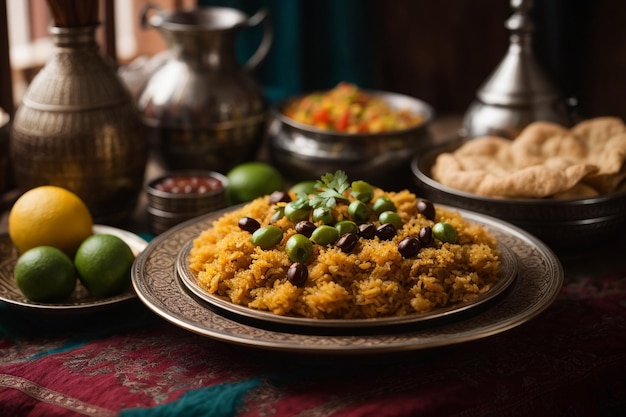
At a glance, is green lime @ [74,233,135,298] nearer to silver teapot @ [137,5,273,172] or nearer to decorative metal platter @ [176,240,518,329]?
decorative metal platter @ [176,240,518,329]

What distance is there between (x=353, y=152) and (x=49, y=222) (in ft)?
2.56

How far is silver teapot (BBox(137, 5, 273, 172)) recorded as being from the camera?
210cm

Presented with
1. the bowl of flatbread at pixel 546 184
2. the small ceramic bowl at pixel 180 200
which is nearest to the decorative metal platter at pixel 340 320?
the bowl of flatbread at pixel 546 184

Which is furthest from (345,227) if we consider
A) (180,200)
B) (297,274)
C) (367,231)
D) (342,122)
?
(342,122)

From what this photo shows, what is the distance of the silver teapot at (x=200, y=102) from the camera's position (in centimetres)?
210

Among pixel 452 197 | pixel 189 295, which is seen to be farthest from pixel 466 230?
pixel 189 295

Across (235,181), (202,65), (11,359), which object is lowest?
(11,359)

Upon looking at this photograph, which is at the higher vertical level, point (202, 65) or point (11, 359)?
point (202, 65)

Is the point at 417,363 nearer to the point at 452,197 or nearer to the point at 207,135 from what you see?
the point at 452,197

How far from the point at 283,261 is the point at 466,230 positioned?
33 centimetres

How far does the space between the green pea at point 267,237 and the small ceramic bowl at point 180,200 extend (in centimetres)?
49

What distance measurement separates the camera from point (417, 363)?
4.27ft

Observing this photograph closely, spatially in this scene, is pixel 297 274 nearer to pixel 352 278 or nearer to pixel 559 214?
pixel 352 278

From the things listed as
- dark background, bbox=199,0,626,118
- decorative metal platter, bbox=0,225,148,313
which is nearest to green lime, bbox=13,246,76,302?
decorative metal platter, bbox=0,225,148,313
